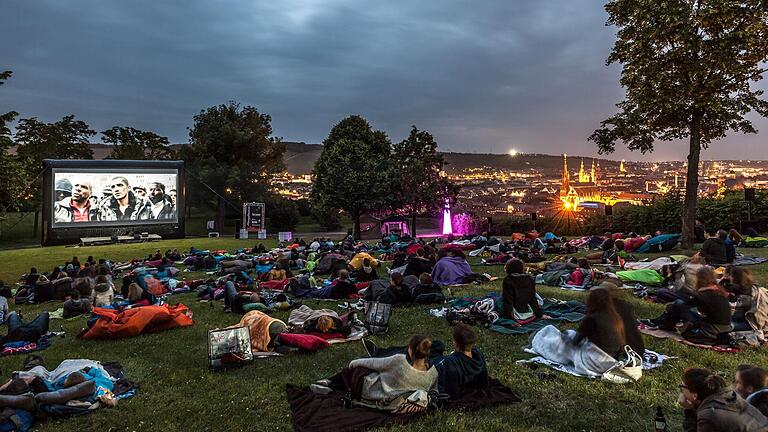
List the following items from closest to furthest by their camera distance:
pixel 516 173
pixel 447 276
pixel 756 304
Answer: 1. pixel 756 304
2. pixel 447 276
3. pixel 516 173

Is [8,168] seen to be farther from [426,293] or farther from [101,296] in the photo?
[426,293]

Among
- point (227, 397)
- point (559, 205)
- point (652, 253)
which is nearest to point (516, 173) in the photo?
point (559, 205)

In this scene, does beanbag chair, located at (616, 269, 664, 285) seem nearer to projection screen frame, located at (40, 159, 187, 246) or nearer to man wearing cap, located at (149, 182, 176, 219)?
projection screen frame, located at (40, 159, 187, 246)

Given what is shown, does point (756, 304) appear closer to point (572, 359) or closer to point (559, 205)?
point (572, 359)

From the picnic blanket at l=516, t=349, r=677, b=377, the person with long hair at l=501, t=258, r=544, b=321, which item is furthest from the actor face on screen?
the picnic blanket at l=516, t=349, r=677, b=377

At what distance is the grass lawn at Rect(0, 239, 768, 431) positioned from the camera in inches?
191

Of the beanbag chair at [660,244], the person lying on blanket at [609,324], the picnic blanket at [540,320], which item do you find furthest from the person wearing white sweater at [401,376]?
the beanbag chair at [660,244]

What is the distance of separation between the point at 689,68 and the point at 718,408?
15.8 m

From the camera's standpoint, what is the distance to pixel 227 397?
5.63 metres

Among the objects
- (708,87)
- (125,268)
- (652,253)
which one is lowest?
(125,268)

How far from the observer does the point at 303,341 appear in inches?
285

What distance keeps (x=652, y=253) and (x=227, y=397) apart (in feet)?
54.5

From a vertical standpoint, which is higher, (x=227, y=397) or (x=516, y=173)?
(x=516, y=173)

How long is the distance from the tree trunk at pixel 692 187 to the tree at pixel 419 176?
16350 mm
